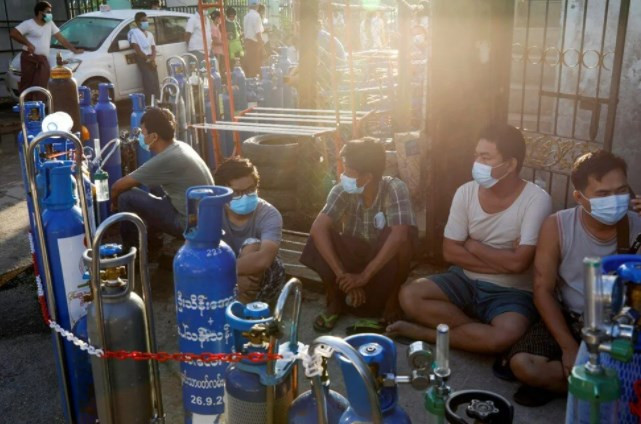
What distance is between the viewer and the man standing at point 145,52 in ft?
39.2

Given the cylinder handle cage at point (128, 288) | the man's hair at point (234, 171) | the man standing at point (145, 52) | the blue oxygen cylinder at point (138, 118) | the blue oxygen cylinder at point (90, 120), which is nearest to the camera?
the cylinder handle cage at point (128, 288)

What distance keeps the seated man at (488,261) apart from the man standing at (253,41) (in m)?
11.5

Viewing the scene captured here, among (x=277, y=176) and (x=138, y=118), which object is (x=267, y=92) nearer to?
(x=277, y=176)

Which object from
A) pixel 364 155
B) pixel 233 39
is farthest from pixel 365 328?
pixel 233 39

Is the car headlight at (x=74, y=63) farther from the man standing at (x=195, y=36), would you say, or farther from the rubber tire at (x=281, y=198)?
the rubber tire at (x=281, y=198)

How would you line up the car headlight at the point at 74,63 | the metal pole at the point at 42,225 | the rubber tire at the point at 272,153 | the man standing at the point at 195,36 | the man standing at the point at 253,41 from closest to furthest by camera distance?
1. the metal pole at the point at 42,225
2. the rubber tire at the point at 272,153
3. the car headlight at the point at 74,63
4. the man standing at the point at 195,36
5. the man standing at the point at 253,41

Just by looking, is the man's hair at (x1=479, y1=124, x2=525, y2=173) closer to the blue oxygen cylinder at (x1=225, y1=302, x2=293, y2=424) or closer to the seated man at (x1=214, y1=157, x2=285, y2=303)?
the seated man at (x1=214, y1=157, x2=285, y2=303)

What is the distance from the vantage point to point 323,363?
1787 millimetres

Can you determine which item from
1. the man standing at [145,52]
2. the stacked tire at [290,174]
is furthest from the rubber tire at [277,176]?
the man standing at [145,52]

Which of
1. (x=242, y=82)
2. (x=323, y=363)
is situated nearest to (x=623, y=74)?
(x=323, y=363)

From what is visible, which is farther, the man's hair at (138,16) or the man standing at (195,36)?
the man standing at (195,36)

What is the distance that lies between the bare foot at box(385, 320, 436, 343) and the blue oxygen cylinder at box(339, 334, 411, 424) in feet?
5.78

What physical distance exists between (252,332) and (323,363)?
0.76 feet

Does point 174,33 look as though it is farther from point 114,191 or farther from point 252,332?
point 252,332
